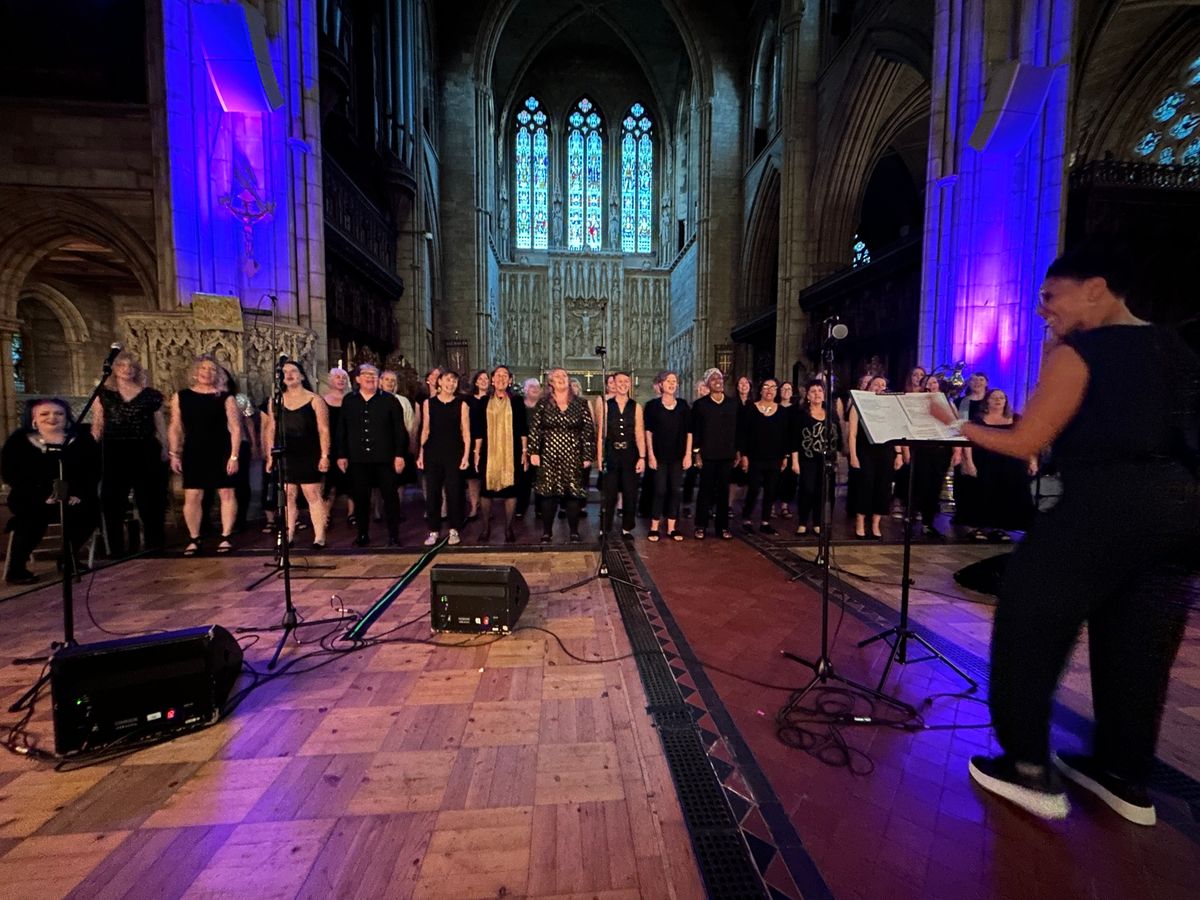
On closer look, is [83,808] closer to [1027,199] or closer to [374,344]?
[1027,199]

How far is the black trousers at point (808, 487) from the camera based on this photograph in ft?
18.3

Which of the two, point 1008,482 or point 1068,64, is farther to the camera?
point 1068,64

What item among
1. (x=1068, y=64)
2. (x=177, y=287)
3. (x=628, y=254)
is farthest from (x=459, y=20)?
(x=1068, y=64)

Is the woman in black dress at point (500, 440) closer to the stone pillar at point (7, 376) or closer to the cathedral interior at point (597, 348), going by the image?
the cathedral interior at point (597, 348)

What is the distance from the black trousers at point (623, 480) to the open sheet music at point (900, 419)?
2942mm

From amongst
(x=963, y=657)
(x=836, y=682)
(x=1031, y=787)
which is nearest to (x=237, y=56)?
(x=836, y=682)

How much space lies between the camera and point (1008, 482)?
195 inches

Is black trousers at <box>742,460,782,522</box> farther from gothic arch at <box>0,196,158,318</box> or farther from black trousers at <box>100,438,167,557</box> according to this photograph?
gothic arch at <box>0,196,158,318</box>

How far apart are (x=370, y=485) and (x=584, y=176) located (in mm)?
25148

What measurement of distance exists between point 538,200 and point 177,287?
21.8 m

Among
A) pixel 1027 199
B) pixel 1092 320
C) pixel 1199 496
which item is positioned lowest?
pixel 1199 496

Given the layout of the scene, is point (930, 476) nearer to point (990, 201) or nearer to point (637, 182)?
point (990, 201)

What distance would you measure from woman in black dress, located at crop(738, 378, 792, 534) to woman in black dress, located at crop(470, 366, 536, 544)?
2.42m

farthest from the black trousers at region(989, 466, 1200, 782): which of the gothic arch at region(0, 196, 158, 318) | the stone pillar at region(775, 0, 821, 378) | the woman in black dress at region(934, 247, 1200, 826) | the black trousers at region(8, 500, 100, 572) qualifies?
the stone pillar at region(775, 0, 821, 378)
